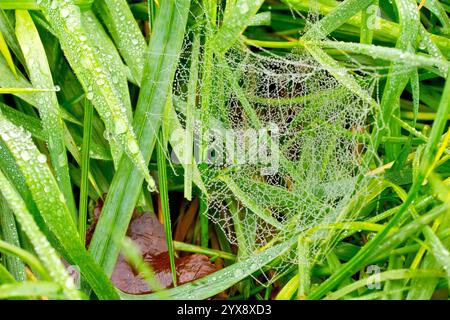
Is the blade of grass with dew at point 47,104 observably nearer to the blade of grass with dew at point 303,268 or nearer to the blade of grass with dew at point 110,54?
the blade of grass with dew at point 110,54

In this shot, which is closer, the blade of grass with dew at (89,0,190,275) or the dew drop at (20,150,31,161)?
the dew drop at (20,150,31,161)

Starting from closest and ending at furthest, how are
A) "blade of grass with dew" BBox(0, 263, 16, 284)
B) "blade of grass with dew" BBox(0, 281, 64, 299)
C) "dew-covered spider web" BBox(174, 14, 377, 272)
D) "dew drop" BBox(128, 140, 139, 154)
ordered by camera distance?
"blade of grass with dew" BBox(0, 281, 64, 299), "blade of grass with dew" BBox(0, 263, 16, 284), "dew drop" BBox(128, 140, 139, 154), "dew-covered spider web" BBox(174, 14, 377, 272)

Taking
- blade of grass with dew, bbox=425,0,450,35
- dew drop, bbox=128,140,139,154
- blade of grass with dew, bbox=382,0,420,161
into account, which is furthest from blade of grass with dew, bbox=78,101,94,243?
blade of grass with dew, bbox=425,0,450,35

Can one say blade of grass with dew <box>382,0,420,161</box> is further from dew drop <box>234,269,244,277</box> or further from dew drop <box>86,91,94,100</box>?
dew drop <box>86,91,94,100</box>

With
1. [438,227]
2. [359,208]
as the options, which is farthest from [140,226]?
[438,227]

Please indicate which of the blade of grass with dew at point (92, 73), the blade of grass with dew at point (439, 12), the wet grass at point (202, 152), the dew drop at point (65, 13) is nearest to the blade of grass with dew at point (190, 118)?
the wet grass at point (202, 152)

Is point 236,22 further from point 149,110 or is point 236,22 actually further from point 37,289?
point 37,289

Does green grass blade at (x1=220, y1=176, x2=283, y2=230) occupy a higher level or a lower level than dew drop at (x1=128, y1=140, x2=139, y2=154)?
lower

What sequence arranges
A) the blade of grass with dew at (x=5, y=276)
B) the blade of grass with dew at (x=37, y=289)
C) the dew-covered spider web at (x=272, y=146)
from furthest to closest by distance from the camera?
the dew-covered spider web at (x=272, y=146), the blade of grass with dew at (x=5, y=276), the blade of grass with dew at (x=37, y=289)
